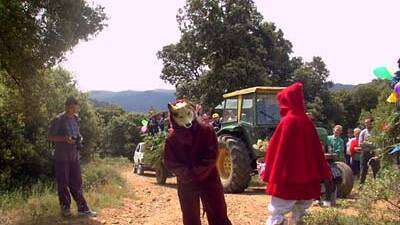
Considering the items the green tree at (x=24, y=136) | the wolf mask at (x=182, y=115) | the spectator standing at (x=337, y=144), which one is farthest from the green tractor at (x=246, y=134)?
the wolf mask at (x=182, y=115)

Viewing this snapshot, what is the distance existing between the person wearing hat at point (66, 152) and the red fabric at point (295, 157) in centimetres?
366

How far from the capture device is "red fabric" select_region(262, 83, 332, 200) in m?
5.39

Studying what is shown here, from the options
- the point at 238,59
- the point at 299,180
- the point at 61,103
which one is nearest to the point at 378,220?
the point at 299,180

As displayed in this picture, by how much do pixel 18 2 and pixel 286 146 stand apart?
12.8 feet

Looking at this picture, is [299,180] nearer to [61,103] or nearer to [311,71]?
[61,103]

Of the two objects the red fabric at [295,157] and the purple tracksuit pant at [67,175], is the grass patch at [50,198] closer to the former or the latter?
the purple tracksuit pant at [67,175]

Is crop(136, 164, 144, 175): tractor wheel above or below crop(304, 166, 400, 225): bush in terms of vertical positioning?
below

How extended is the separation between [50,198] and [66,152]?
145cm

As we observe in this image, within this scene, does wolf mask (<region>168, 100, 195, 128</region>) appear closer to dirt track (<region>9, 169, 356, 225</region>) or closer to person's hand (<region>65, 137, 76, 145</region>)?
dirt track (<region>9, 169, 356, 225</region>)

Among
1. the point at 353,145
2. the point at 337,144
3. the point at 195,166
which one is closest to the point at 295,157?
the point at 195,166

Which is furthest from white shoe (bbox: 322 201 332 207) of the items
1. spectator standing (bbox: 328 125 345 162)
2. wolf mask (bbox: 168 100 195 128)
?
wolf mask (bbox: 168 100 195 128)

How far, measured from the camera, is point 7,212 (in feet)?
27.3

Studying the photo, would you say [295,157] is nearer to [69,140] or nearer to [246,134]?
[69,140]

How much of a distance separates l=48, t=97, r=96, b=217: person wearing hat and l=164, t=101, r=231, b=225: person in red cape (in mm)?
3057
